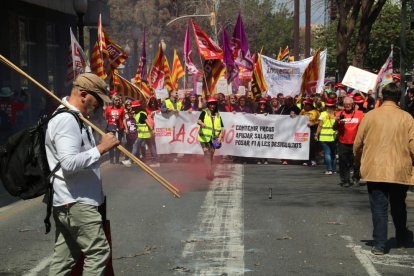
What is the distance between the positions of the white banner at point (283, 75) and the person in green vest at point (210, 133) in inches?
331

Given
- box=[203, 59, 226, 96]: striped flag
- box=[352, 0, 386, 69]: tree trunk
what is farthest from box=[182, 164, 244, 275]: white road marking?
box=[352, 0, 386, 69]: tree trunk

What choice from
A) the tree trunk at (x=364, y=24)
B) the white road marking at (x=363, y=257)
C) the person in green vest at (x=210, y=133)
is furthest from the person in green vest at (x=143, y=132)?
the white road marking at (x=363, y=257)

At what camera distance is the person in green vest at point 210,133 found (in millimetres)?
13945

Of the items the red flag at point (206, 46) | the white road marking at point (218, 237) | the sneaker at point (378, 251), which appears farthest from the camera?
the red flag at point (206, 46)

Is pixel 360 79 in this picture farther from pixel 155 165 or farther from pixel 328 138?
pixel 155 165

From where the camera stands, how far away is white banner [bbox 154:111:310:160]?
1825 centimetres

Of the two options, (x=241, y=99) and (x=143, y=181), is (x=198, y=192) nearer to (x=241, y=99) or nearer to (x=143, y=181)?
(x=143, y=181)

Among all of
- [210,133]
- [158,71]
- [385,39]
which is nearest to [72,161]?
[210,133]

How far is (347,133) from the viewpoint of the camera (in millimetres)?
13031

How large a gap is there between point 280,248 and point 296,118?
10868mm

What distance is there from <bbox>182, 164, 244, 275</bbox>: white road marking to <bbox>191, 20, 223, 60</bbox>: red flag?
809cm

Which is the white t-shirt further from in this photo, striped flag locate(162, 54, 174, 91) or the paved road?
striped flag locate(162, 54, 174, 91)

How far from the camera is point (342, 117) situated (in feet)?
42.7

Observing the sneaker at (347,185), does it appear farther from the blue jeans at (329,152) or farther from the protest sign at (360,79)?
the protest sign at (360,79)
